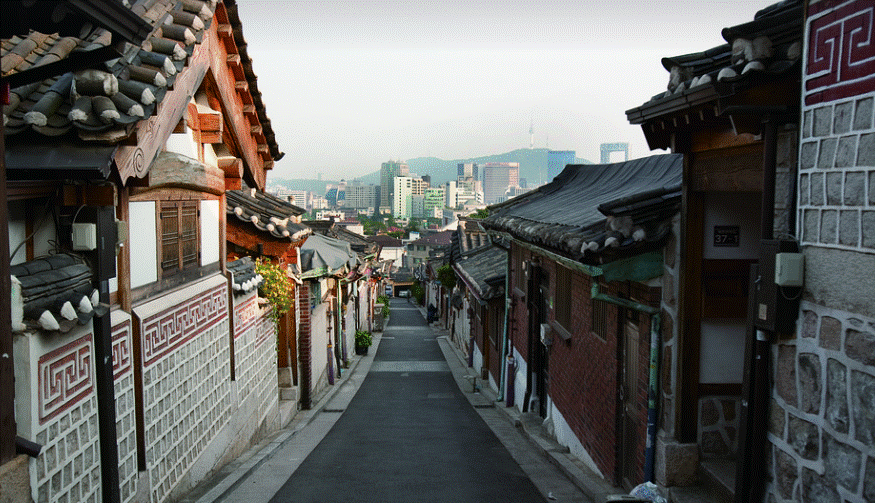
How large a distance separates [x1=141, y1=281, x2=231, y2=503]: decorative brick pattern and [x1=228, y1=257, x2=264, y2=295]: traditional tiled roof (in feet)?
1.60

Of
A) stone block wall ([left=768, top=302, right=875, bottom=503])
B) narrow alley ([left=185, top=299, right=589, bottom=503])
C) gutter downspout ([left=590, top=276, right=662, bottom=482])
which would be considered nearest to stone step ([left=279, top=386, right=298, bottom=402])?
narrow alley ([left=185, top=299, right=589, bottom=503])

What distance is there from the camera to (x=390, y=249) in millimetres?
107438

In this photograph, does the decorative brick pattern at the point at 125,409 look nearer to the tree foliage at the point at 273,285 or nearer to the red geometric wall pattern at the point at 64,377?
the red geometric wall pattern at the point at 64,377

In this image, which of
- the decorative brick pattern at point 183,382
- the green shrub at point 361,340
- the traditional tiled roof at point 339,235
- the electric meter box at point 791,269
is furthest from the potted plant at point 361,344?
the electric meter box at point 791,269

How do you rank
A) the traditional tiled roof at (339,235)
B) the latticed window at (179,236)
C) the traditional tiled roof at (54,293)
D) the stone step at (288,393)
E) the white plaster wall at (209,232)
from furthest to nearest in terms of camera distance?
the traditional tiled roof at (339,235), the stone step at (288,393), the white plaster wall at (209,232), the latticed window at (179,236), the traditional tiled roof at (54,293)

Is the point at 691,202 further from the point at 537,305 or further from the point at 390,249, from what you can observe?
the point at 390,249

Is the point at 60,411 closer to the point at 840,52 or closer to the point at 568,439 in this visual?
the point at 840,52

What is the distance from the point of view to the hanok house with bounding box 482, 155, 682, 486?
6.90 metres

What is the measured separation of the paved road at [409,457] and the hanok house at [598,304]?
1.37 meters

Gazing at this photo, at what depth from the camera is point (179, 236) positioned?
8.60 metres

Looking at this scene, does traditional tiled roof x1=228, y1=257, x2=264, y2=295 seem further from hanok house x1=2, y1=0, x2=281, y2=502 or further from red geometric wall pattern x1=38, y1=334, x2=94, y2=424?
red geometric wall pattern x1=38, y1=334, x2=94, y2=424

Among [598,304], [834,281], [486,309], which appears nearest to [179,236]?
[598,304]

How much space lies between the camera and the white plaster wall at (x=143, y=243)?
7.03m

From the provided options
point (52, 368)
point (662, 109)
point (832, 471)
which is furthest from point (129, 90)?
point (832, 471)
